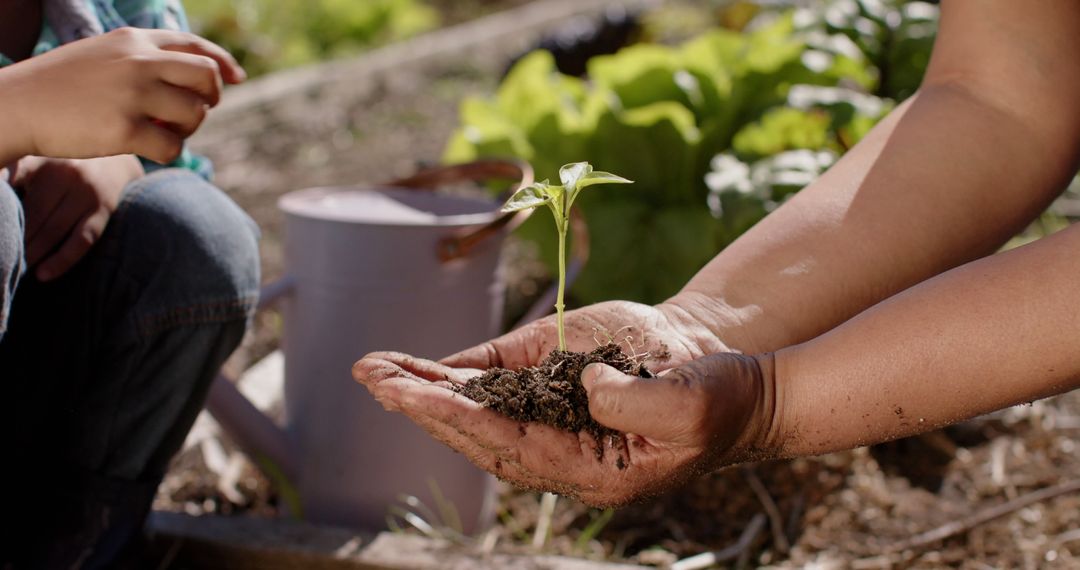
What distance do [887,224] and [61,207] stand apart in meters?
1.15

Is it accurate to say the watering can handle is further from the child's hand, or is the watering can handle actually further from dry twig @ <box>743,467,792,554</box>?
dry twig @ <box>743,467,792,554</box>

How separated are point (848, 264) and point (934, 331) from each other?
32 centimetres

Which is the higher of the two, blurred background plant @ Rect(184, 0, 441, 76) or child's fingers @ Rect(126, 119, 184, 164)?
child's fingers @ Rect(126, 119, 184, 164)

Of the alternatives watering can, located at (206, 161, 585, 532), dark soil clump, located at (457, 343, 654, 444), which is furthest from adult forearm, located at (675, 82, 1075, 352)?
watering can, located at (206, 161, 585, 532)

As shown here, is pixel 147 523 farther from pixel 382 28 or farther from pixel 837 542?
pixel 382 28

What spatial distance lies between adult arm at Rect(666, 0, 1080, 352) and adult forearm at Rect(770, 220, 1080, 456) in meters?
0.24

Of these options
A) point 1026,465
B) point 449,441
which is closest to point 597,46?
point 1026,465

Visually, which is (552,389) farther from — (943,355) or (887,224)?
(887,224)

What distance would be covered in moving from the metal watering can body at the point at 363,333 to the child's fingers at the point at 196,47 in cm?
49

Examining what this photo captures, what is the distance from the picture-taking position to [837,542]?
6.41 feet

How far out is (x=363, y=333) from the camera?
192 cm

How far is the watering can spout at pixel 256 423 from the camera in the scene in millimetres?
1875

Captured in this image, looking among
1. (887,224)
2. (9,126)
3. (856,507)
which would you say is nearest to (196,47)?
(9,126)

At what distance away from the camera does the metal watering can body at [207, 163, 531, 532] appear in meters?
1.89
